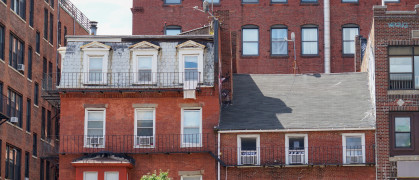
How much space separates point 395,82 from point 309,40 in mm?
20249

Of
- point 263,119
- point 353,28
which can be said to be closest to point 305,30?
point 353,28

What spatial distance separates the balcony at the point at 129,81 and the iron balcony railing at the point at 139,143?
8.76 ft

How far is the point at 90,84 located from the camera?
5906cm

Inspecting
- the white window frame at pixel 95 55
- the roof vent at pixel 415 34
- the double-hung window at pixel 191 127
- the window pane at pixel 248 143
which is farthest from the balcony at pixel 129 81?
the roof vent at pixel 415 34

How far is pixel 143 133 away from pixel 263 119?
22.3 ft

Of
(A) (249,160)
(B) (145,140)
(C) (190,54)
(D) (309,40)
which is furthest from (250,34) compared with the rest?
(B) (145,140)

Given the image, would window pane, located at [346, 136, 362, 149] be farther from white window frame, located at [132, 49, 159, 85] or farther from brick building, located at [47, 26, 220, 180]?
white window frame, located at [132, 49, 159, 85]

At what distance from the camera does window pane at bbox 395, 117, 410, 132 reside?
57188mm

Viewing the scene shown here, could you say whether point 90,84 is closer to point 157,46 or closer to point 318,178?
point 157,46

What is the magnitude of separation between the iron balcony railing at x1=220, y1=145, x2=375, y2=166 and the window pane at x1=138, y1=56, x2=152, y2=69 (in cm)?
656

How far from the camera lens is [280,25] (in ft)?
256

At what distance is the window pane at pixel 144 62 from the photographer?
196ft

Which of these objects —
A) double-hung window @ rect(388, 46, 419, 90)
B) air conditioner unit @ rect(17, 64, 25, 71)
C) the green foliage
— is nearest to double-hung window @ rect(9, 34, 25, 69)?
air conditioner unit @ rect(17, 64, 25, 71)

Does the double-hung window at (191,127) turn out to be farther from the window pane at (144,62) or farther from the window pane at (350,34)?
the window pane at (350,34)
